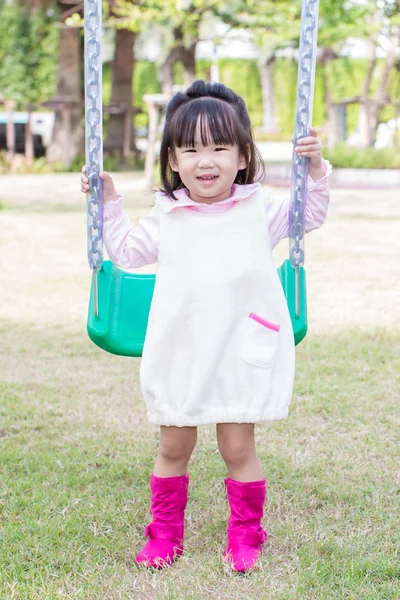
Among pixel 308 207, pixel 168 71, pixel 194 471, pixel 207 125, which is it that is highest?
pixel 207 125

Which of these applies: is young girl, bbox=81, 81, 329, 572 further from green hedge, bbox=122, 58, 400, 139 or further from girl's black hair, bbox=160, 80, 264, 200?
green hedge, bbox=122, 58, 400, 139

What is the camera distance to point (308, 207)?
2.18m

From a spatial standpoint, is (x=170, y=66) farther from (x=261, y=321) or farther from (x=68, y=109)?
(x=261, y=321)

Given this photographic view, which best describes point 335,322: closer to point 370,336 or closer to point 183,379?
point 370,336

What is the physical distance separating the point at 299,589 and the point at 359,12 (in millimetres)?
14345

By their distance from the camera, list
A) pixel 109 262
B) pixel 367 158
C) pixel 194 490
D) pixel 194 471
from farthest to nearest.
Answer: pixel 367 158 → pixel 194 471 → pixel 194 490 → pixel 109 262

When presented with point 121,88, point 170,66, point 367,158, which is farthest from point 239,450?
point 170,66

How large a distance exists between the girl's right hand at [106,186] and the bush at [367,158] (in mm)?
12885

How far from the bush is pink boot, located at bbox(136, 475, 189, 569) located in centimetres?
1300

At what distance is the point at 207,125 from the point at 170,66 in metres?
24.7

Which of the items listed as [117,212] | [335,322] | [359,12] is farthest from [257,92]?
[117,212]

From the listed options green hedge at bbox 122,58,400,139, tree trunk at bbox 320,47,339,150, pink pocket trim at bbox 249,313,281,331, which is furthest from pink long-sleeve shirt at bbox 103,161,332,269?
green hedge at bbox 122,58,400,139

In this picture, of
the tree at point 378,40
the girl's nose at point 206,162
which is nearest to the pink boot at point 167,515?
the girl's nose at point 206,162

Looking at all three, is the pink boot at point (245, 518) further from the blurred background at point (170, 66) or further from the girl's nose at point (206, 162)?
the blurred background at point (170, 66)
